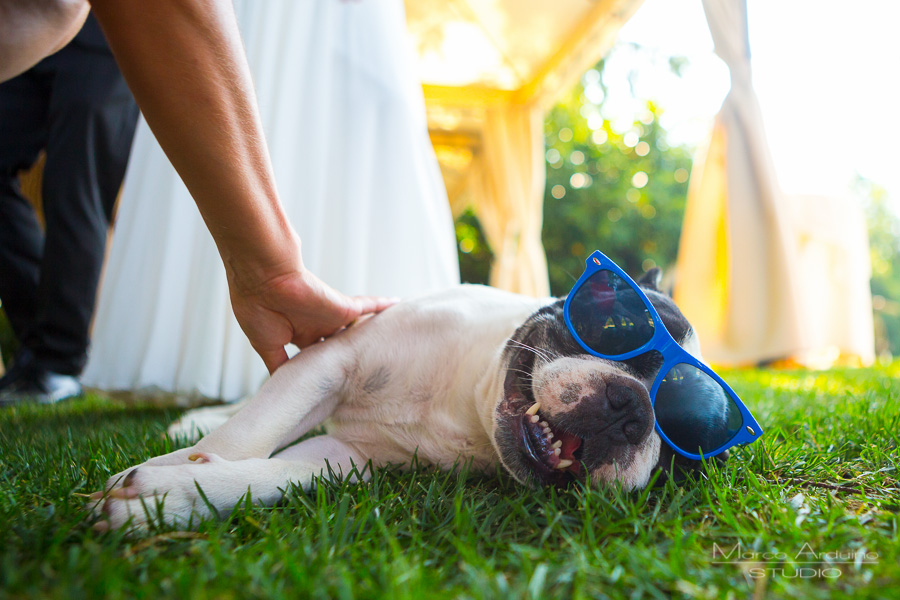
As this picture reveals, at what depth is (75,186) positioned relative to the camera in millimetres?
2531

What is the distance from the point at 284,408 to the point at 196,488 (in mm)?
348

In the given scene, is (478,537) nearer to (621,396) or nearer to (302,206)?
(621,396)

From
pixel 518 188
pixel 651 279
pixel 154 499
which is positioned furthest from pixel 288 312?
pixel 518 188

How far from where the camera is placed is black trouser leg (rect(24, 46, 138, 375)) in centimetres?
246

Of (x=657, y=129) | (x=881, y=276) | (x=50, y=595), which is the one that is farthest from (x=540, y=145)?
(x=881, y=276)

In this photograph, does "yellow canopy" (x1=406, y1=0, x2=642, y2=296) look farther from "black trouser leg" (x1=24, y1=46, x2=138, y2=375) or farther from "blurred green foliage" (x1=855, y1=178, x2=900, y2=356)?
"blurred green foliage" (x1=855, y1=178, x2=900, y2=356)

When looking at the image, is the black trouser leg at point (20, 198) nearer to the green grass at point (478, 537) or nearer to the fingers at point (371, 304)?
the green grass at point (478, 537)

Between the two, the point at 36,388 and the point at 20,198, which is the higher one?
the point at 20,198

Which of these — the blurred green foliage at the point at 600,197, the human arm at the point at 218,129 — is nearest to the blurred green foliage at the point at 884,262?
the blurred green foliage at the point at 600,197

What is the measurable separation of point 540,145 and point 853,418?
20.9 ft

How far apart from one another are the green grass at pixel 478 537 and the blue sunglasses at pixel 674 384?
0.09 meters

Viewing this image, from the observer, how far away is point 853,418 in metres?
1.75

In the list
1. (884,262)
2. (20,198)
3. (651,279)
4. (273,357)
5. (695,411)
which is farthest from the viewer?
(884,262)

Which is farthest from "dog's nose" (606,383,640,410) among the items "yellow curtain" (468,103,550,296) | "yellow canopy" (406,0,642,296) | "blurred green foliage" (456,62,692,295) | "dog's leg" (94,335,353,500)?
Result: "blurred green foliage" (456,62,692,295)
